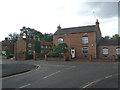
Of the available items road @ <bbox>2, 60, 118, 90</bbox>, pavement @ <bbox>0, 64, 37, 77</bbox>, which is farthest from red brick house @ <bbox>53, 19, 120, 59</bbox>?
road @ <bbox>2, 60, 118, 90</bbox>

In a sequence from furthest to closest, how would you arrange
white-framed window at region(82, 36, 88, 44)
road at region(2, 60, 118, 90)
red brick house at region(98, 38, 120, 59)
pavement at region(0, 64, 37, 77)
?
white-framed window at region(82, 36, 88, 44), red brick house at region(98, 38, 120, 59), pavement at region(0, 64, 37, 77), road at region(2, 60, 118, 90)

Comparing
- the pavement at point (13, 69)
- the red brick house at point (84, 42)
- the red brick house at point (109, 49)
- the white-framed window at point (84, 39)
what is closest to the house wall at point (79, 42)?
the red brick house at point (84, 42)

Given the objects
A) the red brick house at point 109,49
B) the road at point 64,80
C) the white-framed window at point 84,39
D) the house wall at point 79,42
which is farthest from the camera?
the white-framed window at point 84,39

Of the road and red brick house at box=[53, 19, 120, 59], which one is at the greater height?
red brick house at box=[53, 19, 120, 59]

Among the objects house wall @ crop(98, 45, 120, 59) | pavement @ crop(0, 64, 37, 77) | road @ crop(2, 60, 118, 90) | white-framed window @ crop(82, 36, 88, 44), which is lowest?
pavement @ crop(0, 64, 37, 77)

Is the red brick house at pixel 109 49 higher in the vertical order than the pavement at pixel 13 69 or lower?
higher

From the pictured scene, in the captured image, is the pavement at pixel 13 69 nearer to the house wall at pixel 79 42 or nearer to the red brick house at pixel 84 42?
the red brick house at pixel 84 42

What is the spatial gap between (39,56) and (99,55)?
1970 cm

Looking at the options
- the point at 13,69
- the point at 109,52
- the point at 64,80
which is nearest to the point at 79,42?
the point at 109,52

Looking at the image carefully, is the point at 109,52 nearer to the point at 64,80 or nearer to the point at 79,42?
the point at 79,42

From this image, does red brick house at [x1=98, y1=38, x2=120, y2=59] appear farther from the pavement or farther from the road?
the pavement

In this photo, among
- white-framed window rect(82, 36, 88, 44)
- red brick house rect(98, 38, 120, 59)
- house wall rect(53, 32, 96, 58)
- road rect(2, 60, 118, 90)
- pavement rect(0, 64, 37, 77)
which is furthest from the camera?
white-framed window rect(82, 36, 88, 44)

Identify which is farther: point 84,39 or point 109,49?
point 84,39

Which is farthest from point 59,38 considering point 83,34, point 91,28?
point 91,28
